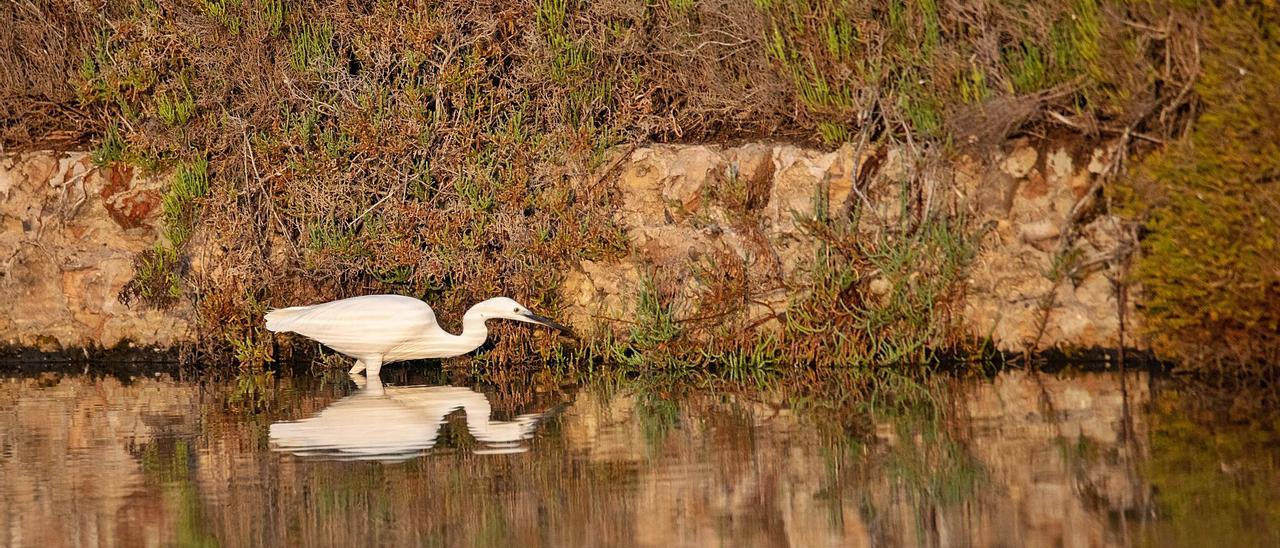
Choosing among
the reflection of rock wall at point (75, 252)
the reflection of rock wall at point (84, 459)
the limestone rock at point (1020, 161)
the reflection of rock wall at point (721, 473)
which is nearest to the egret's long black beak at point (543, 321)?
the reflection of rock wall at point (721, 473)

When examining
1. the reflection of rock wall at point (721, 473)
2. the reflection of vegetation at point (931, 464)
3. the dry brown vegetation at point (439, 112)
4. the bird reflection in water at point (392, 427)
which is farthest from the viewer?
the dry brown vegetation at point (439, 112)

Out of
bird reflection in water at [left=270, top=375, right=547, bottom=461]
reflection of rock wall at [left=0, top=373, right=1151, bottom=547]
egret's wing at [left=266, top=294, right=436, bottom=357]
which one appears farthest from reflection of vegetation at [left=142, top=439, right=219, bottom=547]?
egret's wing at [left=266, top=294, right=436, bottom=357]

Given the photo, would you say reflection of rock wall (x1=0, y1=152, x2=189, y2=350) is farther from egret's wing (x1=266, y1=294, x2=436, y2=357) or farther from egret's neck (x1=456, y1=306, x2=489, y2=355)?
egret's neck (x1=456, y1=306, x2=489, y2=355)

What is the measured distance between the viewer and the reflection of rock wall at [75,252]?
12.6 meters

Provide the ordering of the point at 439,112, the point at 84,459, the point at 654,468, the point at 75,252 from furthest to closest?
the point at 75,252 → the point at 439,112 → the point at 84,459 → the point at 654,468

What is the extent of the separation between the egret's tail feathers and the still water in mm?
1042

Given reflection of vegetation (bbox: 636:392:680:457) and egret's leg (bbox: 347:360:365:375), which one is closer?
reflection of vegetation (bbox: 636:392:680:457)

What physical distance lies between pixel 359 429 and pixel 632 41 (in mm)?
4695

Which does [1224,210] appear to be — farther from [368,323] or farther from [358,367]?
[358,367]

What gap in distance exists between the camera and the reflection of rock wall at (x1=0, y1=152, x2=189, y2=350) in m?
12.6

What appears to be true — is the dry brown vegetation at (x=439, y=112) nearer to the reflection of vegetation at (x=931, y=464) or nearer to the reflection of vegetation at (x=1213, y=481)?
the reflection of vegetation at (x=931, y=464)

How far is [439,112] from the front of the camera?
12312 mm

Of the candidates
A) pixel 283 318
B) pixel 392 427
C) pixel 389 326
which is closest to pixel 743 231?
pixel 389 326

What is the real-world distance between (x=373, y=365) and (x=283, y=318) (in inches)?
30.0
